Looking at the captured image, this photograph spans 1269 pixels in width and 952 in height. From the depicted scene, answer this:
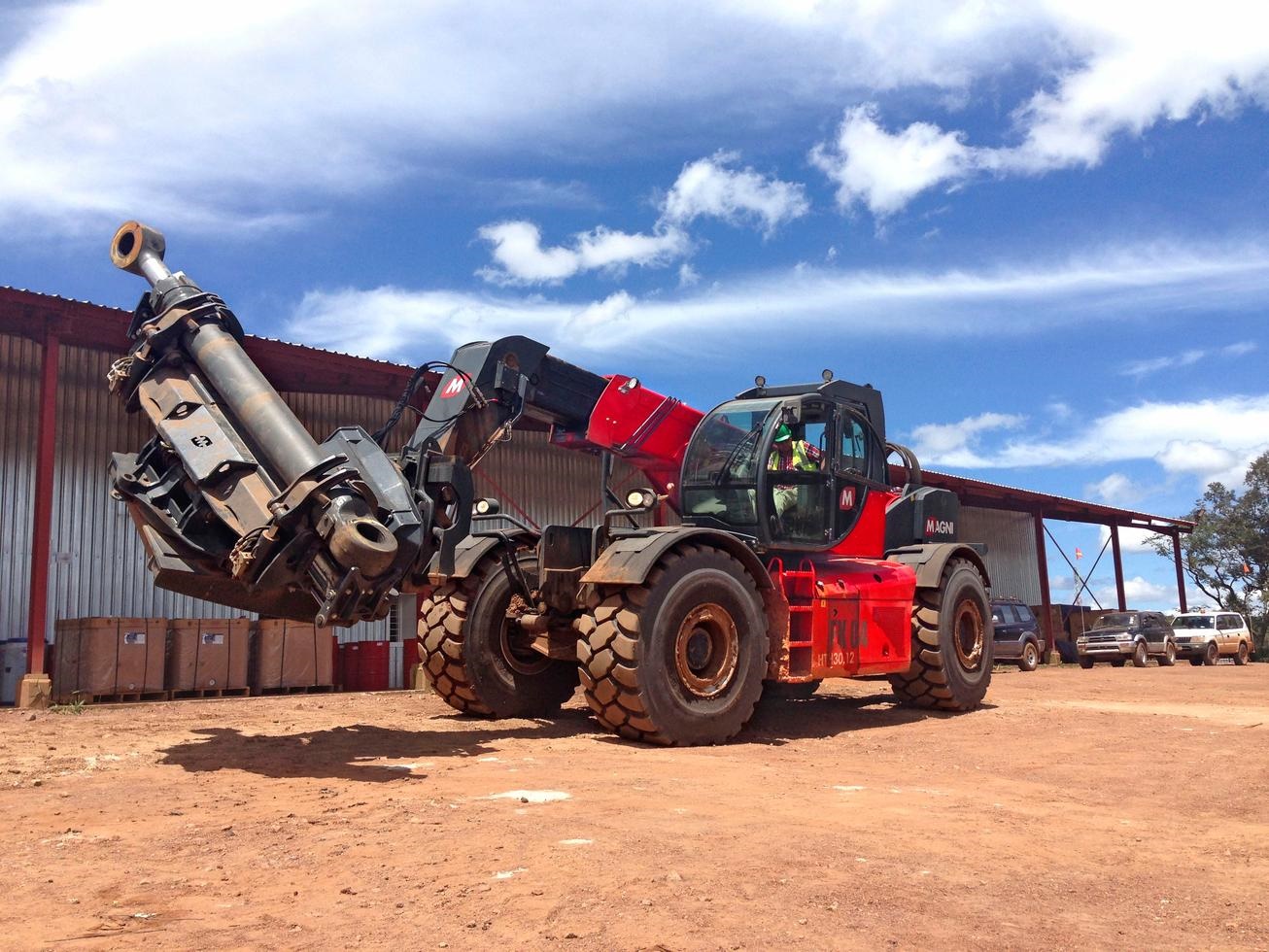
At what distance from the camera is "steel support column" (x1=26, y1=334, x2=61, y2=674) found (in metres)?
14.8

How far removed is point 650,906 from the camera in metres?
4.30

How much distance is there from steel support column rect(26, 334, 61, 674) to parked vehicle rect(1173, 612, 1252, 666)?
29160 millimetres

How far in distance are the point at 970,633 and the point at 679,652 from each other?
17.7 feet

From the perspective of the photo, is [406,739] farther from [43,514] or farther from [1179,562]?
[1179,562]

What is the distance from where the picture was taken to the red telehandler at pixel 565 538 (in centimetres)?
761

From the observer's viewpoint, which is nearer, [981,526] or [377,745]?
[377,745]

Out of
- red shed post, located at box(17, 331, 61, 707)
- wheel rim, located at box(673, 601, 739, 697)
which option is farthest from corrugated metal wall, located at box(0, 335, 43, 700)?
wheel rim, located at box(673, 601, 739, 697)

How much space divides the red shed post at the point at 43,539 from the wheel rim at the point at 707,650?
377 inches

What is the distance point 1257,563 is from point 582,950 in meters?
51.5

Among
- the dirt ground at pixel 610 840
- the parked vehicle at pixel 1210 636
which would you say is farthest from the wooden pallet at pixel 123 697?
the parked vehicle at pixel 1210 636

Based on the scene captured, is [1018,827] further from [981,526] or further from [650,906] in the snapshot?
[981,526]

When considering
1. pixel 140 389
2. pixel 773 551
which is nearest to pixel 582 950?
pixel 140 389

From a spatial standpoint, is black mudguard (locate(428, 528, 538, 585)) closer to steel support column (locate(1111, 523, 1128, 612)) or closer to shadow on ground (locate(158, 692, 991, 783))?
shadow on ground (locate(158, 692, 991, 783))

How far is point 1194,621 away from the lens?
33.0 m
